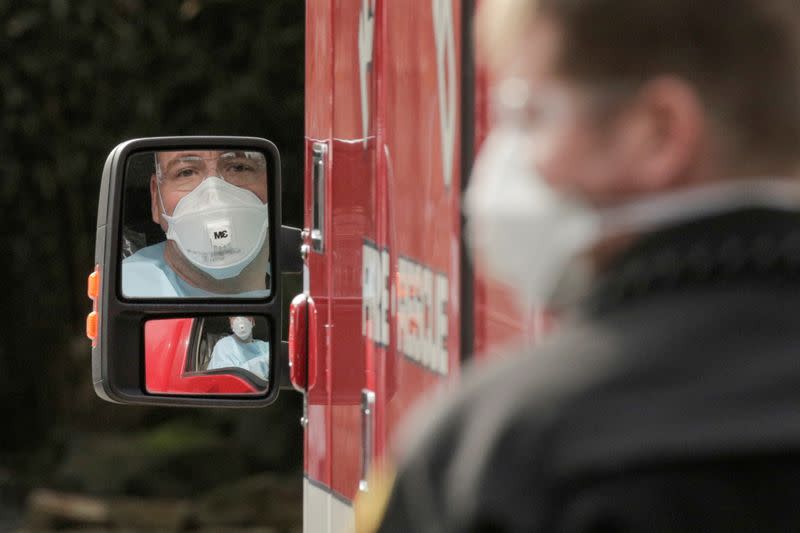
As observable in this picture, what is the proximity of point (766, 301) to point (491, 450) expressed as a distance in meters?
0.18

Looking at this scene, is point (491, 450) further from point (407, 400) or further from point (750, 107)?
point (407, 400)

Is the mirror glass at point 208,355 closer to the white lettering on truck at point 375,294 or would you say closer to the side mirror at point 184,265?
the side mirror at point 184,265

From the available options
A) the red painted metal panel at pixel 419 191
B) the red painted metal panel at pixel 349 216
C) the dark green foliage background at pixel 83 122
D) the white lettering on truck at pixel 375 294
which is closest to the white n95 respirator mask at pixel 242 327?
the red painted metal panel at pixel 349 216

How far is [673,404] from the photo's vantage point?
3.23 ft

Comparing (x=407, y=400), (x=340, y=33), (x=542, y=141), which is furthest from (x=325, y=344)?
(x=542, y=141)

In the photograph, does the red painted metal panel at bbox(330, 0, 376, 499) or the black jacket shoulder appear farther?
the red painted metal panel at bbox(330, 0, 376, 499)

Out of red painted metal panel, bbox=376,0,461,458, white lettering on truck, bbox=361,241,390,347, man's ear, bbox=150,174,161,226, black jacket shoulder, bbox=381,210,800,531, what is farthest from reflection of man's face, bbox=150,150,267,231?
black jacket shoulder, bbox=381,210,800,531

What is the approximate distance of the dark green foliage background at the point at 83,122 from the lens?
1034cm

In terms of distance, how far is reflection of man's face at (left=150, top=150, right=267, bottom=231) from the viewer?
2842 millimetres

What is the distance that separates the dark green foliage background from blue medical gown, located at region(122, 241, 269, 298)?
22.8 feet

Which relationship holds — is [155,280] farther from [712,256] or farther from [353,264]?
[712,256]

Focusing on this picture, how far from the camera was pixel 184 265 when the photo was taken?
2854 millimetres

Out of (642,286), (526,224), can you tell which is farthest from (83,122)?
(642,286)

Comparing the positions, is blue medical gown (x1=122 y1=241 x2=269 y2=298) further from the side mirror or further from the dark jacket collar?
the dark jacket collar
